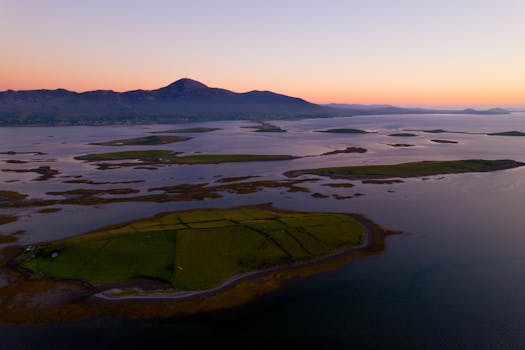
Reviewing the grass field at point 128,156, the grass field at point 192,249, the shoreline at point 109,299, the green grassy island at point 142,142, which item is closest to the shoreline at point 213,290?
the shoreline at point 109,299

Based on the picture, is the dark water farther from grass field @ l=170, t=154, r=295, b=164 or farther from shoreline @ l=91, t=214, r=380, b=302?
grass field @ l=170, t=154, r=295, b=164

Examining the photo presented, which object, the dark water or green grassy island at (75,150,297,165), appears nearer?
the dark water

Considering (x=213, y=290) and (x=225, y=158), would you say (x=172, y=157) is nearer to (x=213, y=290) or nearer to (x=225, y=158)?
(x=225, y=158)

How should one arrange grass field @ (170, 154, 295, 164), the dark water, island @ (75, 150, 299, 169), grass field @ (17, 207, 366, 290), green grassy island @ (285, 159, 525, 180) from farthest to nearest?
island @ (75, 150, 299, 169), grass field @ (170, 154, 295, 164), green grassy island @ (285, 159, 525, 180), grass field @ (17, 207, 366, 290), the dark water

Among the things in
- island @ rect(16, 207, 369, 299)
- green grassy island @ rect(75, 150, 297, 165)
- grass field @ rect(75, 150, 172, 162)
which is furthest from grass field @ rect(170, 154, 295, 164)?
island @ rect(16, 207, 369, 299)

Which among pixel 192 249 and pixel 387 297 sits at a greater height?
pixel 192 249

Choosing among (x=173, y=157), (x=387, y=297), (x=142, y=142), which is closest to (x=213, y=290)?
(x=387, y=297)

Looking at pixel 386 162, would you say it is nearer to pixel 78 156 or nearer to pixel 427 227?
pixel 427 227

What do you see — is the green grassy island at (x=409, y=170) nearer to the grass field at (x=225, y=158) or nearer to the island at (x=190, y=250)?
the grass field at (x=225, y=158)
